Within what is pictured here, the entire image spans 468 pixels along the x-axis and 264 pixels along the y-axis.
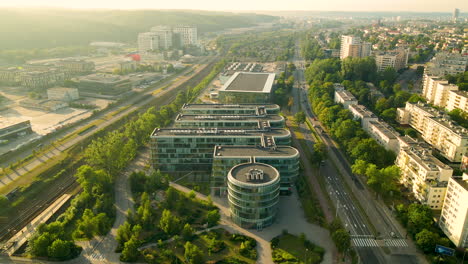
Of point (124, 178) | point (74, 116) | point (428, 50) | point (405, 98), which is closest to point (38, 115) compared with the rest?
point (74, 116)

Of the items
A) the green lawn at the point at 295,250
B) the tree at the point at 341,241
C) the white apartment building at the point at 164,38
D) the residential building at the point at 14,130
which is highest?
the white apartment building at the point at 164,38

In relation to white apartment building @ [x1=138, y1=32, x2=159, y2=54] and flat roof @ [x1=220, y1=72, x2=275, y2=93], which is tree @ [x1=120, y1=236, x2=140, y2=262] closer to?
flat roof @ [x1=220, y1=72, x2=275, y2=93]

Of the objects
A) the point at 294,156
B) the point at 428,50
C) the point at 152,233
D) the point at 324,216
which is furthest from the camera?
the point at 428,50

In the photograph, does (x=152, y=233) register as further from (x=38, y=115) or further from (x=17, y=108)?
(x=17, y=108)

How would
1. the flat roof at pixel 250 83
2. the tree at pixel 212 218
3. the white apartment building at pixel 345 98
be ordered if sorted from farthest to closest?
the flat roof at pixel 250 83, the white apartment building at pixel 345 98, the tree at pixel 212 218

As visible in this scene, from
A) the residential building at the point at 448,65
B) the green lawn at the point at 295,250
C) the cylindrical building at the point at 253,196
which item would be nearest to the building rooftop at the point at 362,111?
the cylindrical building at the point at 253,196

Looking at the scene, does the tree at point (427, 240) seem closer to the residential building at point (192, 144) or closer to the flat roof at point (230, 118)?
the residential building at point (192, 144)
